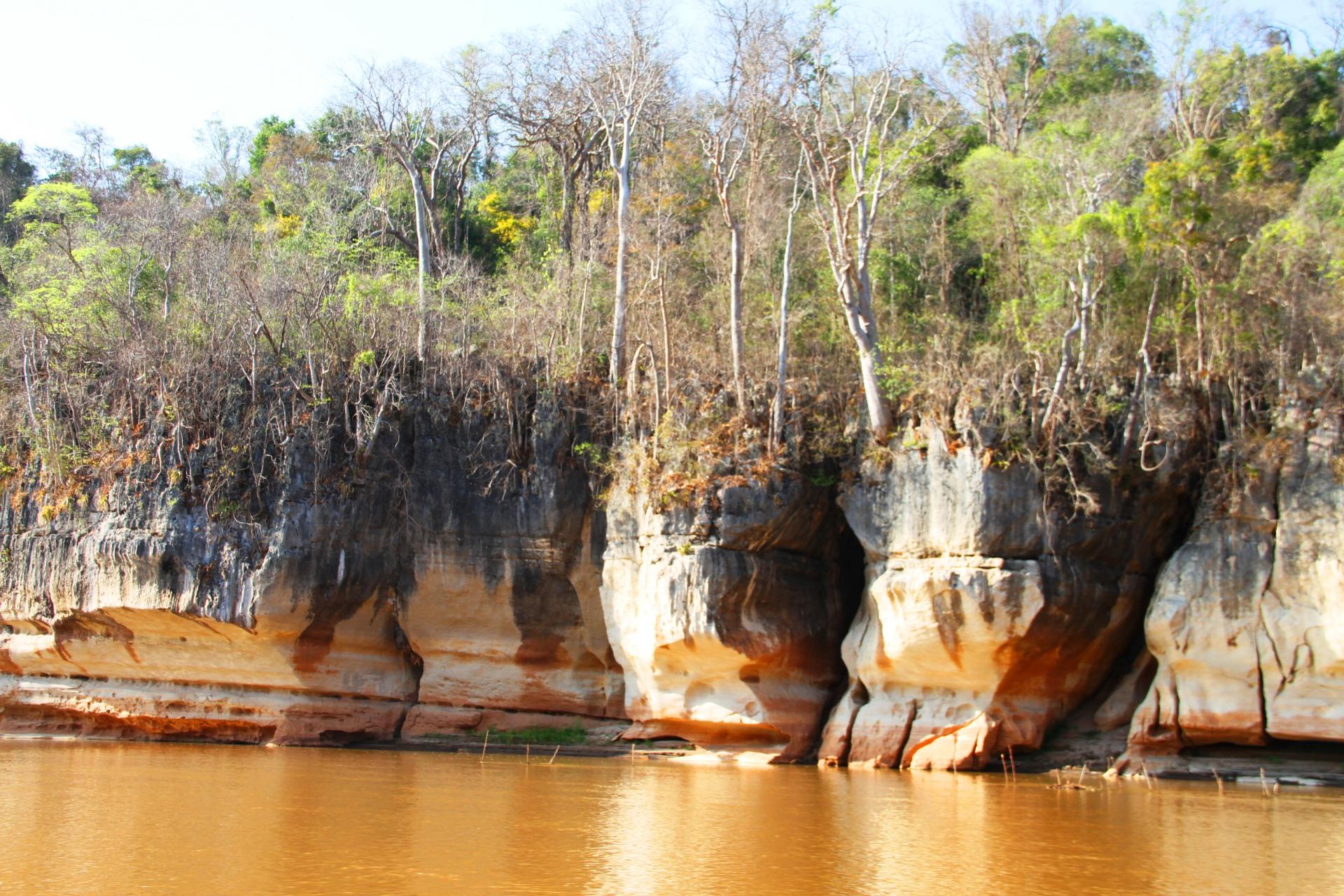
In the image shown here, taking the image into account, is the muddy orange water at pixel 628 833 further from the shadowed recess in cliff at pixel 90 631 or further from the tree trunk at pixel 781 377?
the tree trunk at pixel 781 377

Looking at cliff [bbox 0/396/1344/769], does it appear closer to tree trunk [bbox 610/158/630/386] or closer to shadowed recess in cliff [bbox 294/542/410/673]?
shadowed recess in cliff [bbox 294/542/410/673]

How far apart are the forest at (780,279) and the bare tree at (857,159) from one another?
0.30ft

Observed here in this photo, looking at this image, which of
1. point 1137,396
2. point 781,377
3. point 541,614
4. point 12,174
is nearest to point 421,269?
point 541,614

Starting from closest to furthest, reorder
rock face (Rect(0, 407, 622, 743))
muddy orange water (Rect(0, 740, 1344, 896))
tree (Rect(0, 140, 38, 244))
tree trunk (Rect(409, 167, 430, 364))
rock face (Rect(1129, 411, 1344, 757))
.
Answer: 1. muddy orange water (Rect(0, 740, 1344, 896))
2. rock face (Rect(1129, 411, 1344, 757))
3. rock face (Rect(0, 407, 622, 743))
4. tree trunk (Rect(409, 167, 430, 364))
5. tree (Rect(0, 140, 38, 244))

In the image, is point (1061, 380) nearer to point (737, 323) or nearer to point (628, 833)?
point (737, 323)

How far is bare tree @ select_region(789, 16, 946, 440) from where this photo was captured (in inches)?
722

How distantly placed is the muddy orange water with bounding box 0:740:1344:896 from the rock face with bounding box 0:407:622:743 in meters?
3.20

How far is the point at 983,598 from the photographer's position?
52.6 ft

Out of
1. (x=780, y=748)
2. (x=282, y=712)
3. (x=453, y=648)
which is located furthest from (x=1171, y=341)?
(x=282, y=712)

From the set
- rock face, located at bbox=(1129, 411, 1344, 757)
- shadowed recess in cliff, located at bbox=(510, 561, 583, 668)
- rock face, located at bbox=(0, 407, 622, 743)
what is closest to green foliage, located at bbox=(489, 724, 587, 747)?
rock face, located at bbox=(0, 407, 622, 743)

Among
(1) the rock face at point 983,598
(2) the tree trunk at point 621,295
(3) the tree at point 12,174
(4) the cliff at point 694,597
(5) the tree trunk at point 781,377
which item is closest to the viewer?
A: (4) the cliff at point 694,597

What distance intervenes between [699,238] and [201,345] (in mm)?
9880

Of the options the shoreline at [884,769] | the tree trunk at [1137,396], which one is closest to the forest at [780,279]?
the tree trunk at [1137,396]

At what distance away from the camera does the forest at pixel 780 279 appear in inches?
682
